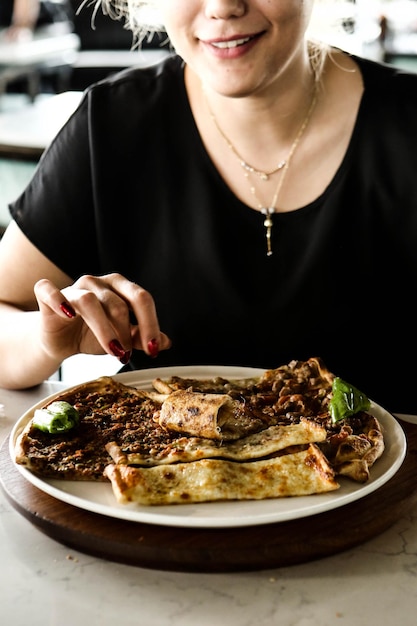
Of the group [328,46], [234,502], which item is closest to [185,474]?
[234,502]

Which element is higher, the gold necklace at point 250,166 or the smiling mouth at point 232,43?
the smiling mouth at point 232,43

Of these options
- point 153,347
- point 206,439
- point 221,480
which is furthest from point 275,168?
point 221,480

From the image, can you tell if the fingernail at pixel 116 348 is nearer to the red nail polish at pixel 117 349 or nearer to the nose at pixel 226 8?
the red nail polish at pixel 117 349

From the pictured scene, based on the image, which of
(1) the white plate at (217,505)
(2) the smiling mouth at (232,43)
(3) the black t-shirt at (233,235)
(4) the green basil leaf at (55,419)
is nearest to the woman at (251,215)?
(3) the black t-shirt at (233,235)

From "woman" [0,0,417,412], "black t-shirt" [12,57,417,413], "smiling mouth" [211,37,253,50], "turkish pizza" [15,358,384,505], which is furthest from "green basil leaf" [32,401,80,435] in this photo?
"smiling mouth" [211,37,253,50]

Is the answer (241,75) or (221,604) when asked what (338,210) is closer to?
(241,75)

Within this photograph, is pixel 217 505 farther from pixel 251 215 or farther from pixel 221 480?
pixel 251 215
